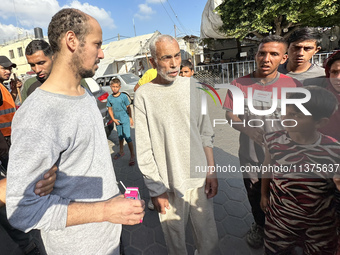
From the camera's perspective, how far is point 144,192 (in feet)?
11.8

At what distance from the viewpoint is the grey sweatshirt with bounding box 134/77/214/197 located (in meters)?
1.69

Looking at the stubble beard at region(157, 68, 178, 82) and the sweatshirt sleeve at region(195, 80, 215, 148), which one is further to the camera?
the sweatshirt sleeve at region(195, 80, 215, 148)

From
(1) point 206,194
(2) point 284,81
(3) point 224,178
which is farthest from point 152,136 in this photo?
(3) point 224,178

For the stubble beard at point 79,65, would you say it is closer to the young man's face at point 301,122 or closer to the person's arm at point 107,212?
the person's arm at point 107,212

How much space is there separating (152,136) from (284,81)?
4.97 feet

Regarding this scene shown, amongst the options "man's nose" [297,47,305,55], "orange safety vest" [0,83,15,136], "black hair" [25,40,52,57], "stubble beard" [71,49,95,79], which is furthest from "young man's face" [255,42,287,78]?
"orange safety vest" [0,83,15,136]

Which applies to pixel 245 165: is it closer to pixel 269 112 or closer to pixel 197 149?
pixel 269 112

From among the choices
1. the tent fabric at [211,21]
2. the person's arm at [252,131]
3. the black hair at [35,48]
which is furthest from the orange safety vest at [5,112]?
the tent fabric at [211,21]

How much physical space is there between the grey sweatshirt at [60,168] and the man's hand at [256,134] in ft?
4.68

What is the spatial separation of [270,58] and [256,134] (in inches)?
31.0

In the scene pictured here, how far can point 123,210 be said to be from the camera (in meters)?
1.09

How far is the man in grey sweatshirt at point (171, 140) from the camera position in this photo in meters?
1.70

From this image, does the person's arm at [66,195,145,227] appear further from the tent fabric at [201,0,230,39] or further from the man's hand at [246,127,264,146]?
the tent fabric at [201,0,230,39]

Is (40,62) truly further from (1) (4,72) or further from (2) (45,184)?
(2) (45,184)
